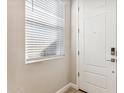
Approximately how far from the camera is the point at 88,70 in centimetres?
262

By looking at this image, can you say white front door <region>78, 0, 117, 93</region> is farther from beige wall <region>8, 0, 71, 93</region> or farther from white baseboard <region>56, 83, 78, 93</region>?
beige wall <region>8, 0, 71, 93</region>

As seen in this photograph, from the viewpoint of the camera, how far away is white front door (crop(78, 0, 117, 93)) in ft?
7.14

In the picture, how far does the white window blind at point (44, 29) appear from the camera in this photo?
5.71 feet

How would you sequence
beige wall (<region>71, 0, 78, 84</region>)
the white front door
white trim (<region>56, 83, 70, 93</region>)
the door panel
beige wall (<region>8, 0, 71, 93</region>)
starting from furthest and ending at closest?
beige wall (<region>71, 0, 78, 84</region>), white trim (<region>56, 83, 70, 93</region>), the door panel, the white front door, beige wall (<region>8, 0, 71, 93</region>)

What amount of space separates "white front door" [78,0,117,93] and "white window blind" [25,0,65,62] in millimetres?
604

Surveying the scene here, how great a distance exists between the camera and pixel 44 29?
2.11 m

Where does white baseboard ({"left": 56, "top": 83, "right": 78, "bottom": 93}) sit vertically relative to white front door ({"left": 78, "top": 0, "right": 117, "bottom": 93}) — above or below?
below

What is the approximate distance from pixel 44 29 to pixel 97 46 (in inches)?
52.6

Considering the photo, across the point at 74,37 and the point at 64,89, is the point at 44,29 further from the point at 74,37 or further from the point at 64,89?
the point at 64,89

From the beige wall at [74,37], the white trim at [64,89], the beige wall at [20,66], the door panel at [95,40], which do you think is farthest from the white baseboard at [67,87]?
the door panel at [95,40]

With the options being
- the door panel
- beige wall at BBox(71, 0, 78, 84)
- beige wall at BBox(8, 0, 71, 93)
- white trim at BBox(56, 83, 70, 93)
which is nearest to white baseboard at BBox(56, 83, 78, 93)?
white trim at BBox(56, 83, 70, 93)

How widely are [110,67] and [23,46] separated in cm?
185

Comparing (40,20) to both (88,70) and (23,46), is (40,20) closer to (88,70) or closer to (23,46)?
(23,46)
